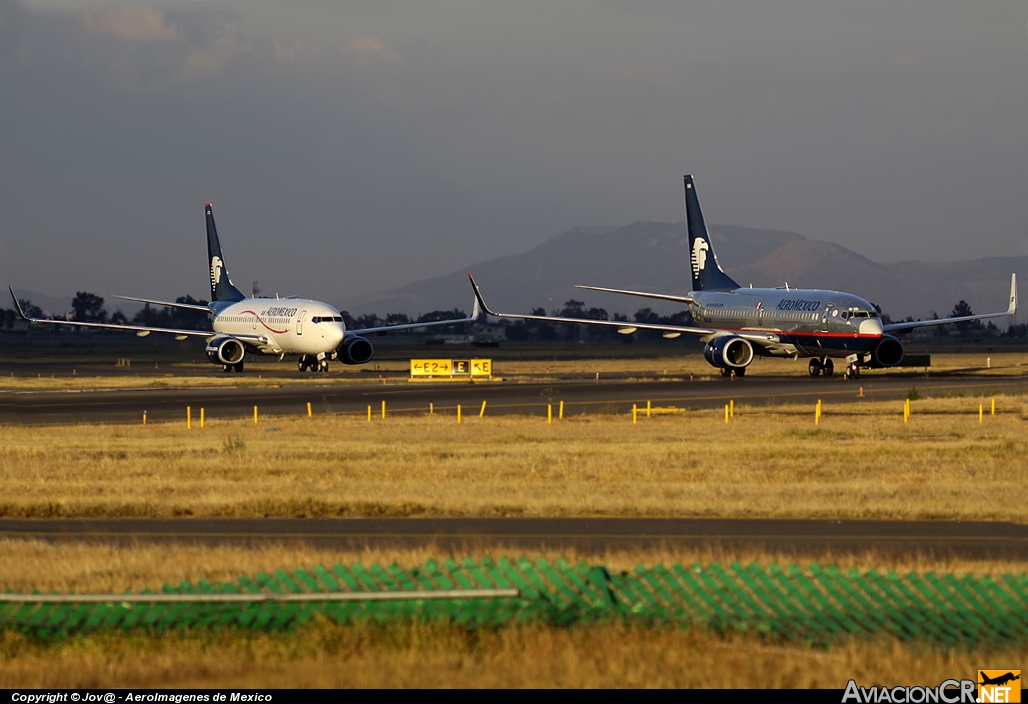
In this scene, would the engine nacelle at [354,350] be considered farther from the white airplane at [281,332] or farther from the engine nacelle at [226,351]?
the engine nacelle at [226,351]

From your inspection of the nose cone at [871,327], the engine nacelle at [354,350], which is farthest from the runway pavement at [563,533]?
the engine nacelle at [354,350]

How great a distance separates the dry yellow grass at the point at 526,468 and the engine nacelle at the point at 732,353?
95.4 feet

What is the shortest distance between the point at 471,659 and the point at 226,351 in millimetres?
76108

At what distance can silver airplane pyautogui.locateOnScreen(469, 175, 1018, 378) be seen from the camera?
6900cm

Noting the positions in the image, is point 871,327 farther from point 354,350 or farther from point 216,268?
point 216,268

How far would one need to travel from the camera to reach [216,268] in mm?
98188

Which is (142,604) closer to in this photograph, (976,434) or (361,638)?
(361,638)

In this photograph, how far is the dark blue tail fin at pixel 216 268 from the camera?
96.4 meters

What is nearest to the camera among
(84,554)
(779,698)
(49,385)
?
(779,698)

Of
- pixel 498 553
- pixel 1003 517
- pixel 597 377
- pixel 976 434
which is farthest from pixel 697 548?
pixel 597 377

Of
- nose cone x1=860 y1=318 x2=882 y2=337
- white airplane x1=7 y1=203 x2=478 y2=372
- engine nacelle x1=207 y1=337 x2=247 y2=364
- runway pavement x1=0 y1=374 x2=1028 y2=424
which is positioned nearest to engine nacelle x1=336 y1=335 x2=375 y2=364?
white airplane x1=7 y1=203 x2=478 y2=372

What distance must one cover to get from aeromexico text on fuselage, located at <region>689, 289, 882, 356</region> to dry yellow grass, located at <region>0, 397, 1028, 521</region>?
83.6ft

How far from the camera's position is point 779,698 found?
987 cm

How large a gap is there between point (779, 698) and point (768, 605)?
266 centimetres
